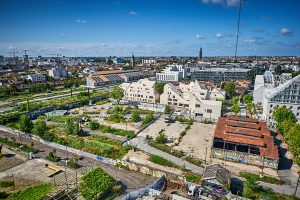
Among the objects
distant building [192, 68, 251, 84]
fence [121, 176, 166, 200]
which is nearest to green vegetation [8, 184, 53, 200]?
fence [121, 176, 166, 200]

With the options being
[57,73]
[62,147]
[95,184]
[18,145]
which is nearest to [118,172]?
[95,184]

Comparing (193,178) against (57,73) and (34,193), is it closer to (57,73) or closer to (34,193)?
(34,193)

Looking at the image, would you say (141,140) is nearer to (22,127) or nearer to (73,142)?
(73,142)

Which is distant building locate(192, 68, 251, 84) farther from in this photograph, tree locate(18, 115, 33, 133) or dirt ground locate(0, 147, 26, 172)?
dirt ground locate(0, 147, 26, 172)

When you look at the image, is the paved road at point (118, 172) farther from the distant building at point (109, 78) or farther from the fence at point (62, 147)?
the distant building at point (109, 78)

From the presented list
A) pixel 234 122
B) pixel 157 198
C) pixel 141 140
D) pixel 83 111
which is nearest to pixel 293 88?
pixel 234 122
